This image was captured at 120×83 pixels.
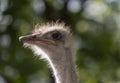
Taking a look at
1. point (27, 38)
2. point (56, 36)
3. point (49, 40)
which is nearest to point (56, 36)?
point (56, 36)

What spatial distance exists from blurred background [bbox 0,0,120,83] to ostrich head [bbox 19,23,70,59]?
7006mm

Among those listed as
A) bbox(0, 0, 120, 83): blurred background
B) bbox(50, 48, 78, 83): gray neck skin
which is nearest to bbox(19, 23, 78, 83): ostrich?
bbox(50, 48, 78, 83): gray neck skin

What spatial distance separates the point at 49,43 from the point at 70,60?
0.24 m

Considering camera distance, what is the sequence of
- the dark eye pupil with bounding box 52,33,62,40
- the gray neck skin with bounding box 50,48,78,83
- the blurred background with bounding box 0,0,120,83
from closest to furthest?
the gray neck skin with bounding box 50,48,78,83 < the dark eye pupil with bounding box 52,33,62,40 < the blurred background with bounding box 0,0,120,83

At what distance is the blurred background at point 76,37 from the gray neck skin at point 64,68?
7.23m

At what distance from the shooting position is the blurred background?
14.0m

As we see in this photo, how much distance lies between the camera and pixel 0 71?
45.0 feet

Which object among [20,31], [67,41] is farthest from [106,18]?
[67,41]

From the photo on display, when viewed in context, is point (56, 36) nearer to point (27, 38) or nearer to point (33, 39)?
point (33, 39)

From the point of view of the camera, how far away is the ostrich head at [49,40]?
6285 millimetres

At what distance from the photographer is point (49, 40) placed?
6395 millimetres

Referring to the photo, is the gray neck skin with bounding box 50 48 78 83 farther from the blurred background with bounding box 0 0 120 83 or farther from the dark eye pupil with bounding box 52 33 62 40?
the blurred background with bounding box 0 0 120 83

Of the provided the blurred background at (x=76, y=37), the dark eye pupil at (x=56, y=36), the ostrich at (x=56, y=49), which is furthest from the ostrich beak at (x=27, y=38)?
the blurred background at (x=76, y=37)

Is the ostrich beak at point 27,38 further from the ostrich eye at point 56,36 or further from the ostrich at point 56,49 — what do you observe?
the ostrich eye at point 56,36
